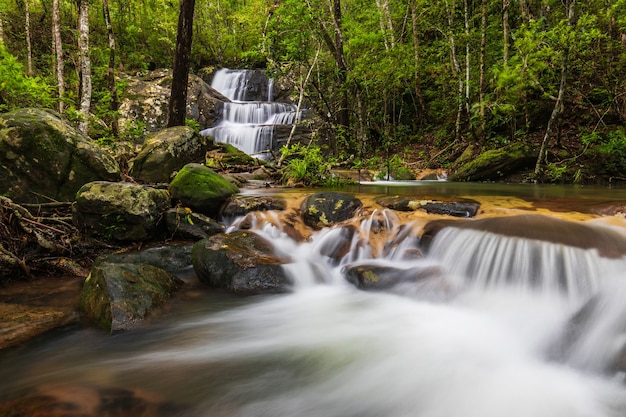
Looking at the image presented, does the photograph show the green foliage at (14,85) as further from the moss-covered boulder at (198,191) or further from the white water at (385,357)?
the white water at (385,357)

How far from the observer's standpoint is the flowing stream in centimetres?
253

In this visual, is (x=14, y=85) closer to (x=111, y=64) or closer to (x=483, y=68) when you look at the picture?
(x=111, y=64)

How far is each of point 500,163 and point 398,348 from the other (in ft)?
29.9

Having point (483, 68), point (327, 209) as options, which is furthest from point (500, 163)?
point (327, 209)

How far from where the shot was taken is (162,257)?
16.3 ft

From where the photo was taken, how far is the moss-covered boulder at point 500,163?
34.5 feet

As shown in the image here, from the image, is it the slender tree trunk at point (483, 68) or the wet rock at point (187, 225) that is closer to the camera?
the wet rock at point (187, 225)

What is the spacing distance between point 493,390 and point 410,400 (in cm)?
60

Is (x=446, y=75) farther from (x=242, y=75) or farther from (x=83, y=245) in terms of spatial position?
(x=83, y=245)

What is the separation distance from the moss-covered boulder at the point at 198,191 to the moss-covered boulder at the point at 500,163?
792 centimetres

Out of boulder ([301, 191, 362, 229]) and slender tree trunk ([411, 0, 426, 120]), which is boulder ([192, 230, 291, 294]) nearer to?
Answer: boulder ([301, 191, 362, 229])

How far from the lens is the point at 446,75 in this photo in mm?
14688

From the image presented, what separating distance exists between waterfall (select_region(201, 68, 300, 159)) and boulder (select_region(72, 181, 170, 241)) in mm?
6102

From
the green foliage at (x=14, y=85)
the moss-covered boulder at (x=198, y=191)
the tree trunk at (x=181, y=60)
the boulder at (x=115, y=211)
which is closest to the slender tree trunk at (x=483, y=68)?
the tree trunk at (x=181, y=60)
